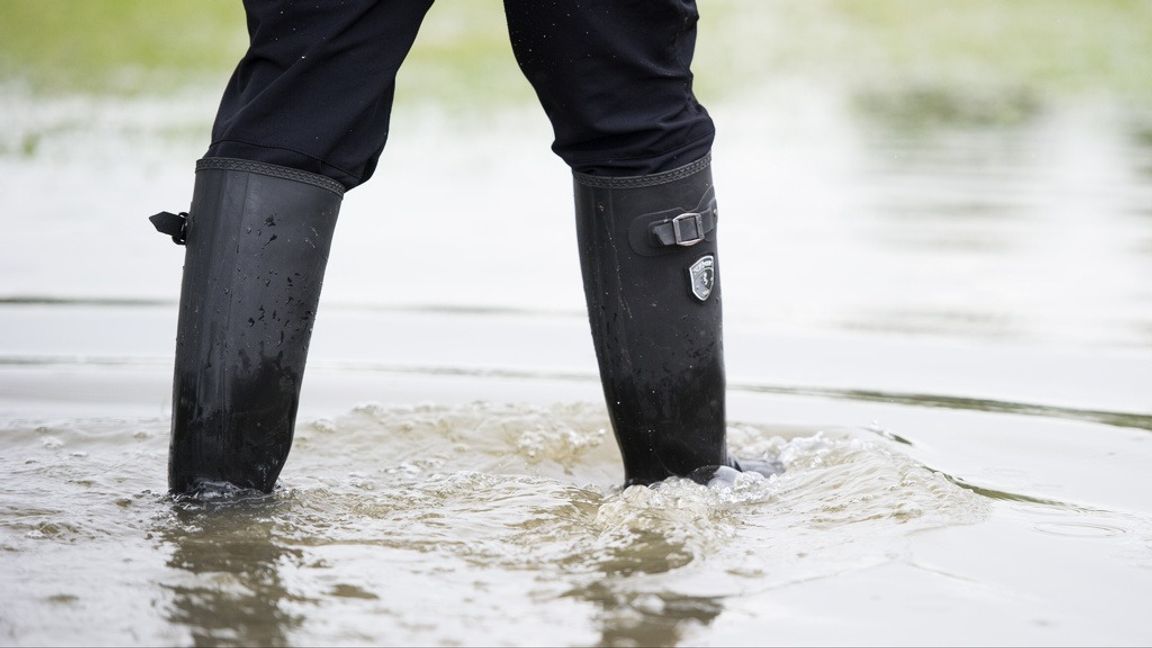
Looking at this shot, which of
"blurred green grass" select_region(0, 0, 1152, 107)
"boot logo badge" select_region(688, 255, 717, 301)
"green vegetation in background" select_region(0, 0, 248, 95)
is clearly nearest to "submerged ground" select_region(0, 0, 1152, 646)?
"boot logo badge" select_region(688, 255, 717, 301)

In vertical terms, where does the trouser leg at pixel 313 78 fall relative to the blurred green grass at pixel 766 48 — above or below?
below


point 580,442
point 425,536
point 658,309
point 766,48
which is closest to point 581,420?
point 580,442

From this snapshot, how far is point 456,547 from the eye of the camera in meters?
1.58

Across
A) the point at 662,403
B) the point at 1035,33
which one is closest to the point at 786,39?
the point at 1035,33

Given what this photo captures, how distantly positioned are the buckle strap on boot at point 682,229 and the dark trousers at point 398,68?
2.6 inches

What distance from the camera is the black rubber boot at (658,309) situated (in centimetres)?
180

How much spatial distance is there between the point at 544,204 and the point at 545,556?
3487 mm

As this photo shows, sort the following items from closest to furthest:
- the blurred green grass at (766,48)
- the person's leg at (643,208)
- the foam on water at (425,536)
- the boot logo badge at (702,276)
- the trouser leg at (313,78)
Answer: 1. the foam on water at (425,536)
2. the trouser leg at (313,78)
3. the person's leg at (643,208)
4. the boot logo badge at (702,276)
5. the blurred green grass at (766,48)

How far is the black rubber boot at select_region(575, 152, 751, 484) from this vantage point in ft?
5.91

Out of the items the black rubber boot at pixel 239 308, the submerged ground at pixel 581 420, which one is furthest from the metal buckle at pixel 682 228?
the black rubber boot at pixel 239 308

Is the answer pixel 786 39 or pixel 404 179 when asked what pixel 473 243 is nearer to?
pixel 404 179

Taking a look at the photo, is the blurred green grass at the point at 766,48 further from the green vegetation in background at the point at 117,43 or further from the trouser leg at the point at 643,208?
the trouser leg at the point at 643,208

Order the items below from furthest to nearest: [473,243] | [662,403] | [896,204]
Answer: [896,204] → [473,243] → [662,403]

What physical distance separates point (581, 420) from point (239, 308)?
819 mm
